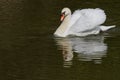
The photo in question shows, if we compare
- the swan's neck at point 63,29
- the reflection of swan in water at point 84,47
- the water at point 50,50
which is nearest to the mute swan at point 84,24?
the swan's neck at point 63,29

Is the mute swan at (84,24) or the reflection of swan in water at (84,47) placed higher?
the reflection of swan in water at (84,47)

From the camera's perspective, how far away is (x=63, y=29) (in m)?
18.8

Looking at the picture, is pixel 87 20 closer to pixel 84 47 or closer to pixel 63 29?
pixel 63 29

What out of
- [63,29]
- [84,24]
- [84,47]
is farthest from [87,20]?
[84,47]

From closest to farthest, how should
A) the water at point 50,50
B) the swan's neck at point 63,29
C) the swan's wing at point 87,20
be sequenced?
the water at point 50,50 → the swan's neck at point 63,29 → the swan's wing at point 87,20

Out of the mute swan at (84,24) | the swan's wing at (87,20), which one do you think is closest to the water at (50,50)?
the mute swan at (84,24)

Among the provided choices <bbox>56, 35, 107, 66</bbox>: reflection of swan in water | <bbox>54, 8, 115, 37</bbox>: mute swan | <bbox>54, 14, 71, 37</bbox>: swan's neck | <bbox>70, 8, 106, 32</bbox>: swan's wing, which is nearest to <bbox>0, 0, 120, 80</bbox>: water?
<bbox>56, 35, 107, 66</bbox>: reflection of swan in water

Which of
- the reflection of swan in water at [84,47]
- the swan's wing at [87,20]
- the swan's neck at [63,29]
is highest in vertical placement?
the reflection of swan in water at [84,47]

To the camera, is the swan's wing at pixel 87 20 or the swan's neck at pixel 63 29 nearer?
the swan's neck at pixel 63 29

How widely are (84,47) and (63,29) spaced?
93.8 inches

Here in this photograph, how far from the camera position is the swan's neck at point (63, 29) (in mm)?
18531

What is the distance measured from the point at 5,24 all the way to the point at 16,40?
96.5 inches

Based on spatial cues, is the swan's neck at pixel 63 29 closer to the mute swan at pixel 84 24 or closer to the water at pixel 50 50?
the mute swan at pixel 84 24

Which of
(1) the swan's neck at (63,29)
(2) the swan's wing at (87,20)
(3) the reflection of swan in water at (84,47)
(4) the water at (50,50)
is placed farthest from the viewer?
(2) the swan's wing at (87,20)
